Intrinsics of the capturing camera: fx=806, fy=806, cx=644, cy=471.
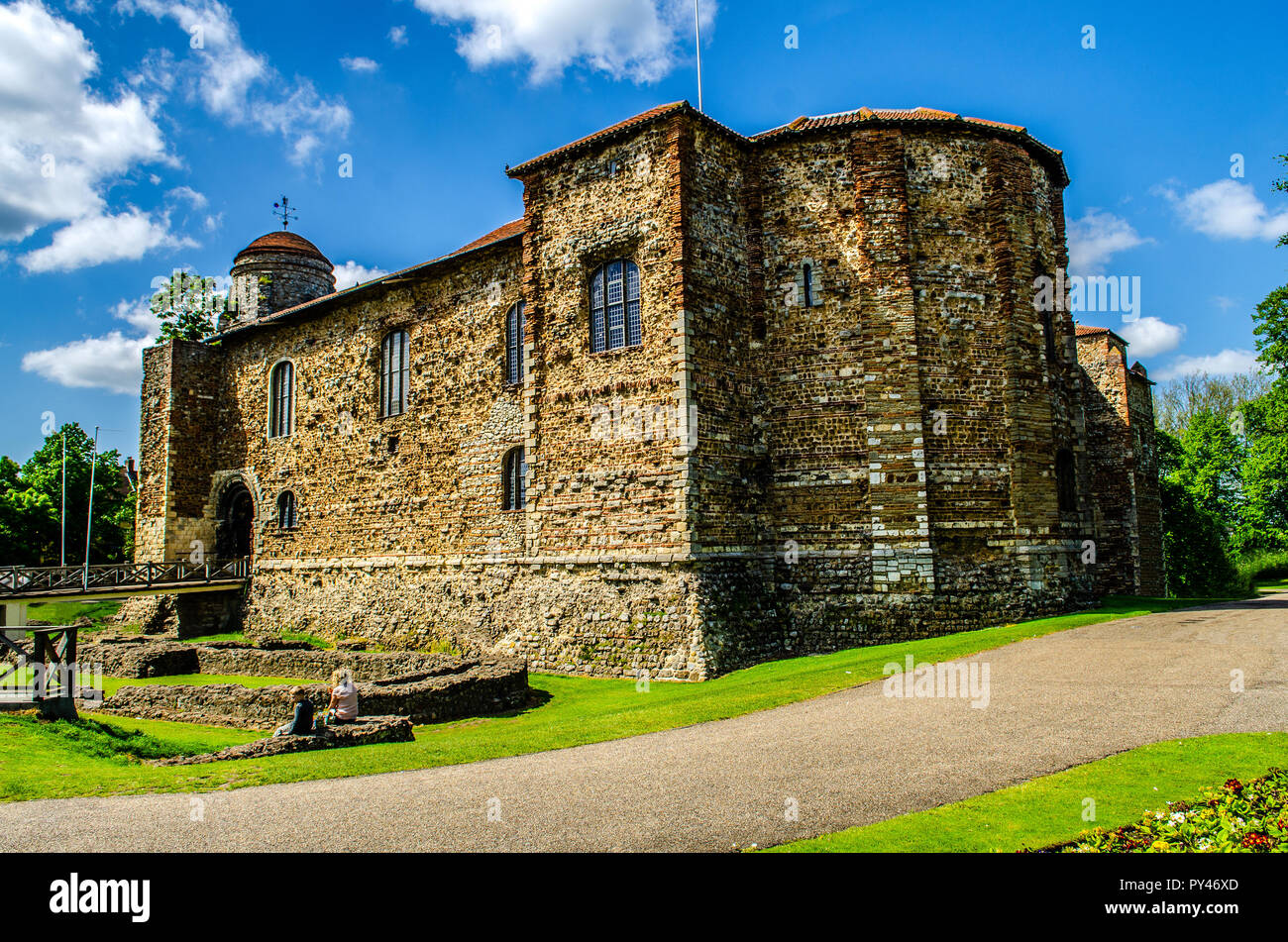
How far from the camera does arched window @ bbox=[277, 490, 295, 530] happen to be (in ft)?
92.1

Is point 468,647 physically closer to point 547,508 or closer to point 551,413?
point 547,508

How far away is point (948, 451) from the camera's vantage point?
694 inches

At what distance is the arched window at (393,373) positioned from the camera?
2483cm

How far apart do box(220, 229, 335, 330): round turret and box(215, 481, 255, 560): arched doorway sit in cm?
1083

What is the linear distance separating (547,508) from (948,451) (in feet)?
29.8

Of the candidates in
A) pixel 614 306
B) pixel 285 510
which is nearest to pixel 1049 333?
pixel 614 306

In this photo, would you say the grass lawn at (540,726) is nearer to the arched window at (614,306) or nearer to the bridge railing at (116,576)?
the arched window at (614,306)

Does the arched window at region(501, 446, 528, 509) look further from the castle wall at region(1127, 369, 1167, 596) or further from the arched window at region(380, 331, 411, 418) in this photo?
the castle wall at region(1127, 369, 1167, 596)

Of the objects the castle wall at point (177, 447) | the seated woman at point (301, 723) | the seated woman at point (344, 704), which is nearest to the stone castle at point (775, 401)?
the seated woman at point (344, 704)

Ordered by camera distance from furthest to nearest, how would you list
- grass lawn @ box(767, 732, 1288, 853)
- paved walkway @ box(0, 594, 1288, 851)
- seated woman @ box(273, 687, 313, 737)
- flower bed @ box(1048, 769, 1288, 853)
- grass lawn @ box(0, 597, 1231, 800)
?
1. seated woman @ box(273, 687, 313, 737)
2. grass lawn @ box(0, 597, 1231, 800)
3. paved walkway @ box(0, 594, 1288, 851)
4. grass lawn @ box(767, 732, 1288, 853)
5. flower bed @ box(1048, 769, 1288, 853)

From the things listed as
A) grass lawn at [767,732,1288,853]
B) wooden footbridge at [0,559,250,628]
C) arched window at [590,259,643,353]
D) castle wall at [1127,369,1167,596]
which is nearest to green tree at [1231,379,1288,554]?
castle wall at [1127,369,1167,596]

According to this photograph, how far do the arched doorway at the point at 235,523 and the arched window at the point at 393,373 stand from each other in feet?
30.2

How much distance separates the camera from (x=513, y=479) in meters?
21.5

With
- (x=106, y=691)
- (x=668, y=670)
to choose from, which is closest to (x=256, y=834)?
(x=668, y=670)
